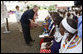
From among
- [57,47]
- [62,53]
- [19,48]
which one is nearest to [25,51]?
[19,48]

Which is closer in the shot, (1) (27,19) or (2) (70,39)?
(2) (70,39)

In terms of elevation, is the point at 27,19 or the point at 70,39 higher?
the point at 27,19

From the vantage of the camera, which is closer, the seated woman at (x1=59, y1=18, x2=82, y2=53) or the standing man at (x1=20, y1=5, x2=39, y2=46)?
the seated woman at (x1=59, y1=18, x2=82, y2=53)

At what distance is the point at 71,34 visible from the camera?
1.79m

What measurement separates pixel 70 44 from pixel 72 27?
24 centimetres

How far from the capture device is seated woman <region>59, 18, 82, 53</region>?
1.62 m

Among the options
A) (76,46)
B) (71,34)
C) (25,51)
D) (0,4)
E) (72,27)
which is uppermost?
(0,4)

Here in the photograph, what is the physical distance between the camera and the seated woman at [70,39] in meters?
1.62

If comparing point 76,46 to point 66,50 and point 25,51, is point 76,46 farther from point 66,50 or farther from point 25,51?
point 25,51

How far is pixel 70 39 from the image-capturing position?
180 centimetres

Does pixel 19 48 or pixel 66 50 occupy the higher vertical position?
pixel 66 50

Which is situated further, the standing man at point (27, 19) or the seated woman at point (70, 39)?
the standing man at point (27, 19)

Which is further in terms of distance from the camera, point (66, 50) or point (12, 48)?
point (12, 48)

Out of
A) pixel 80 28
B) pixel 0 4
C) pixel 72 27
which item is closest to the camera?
pixel 80 28
